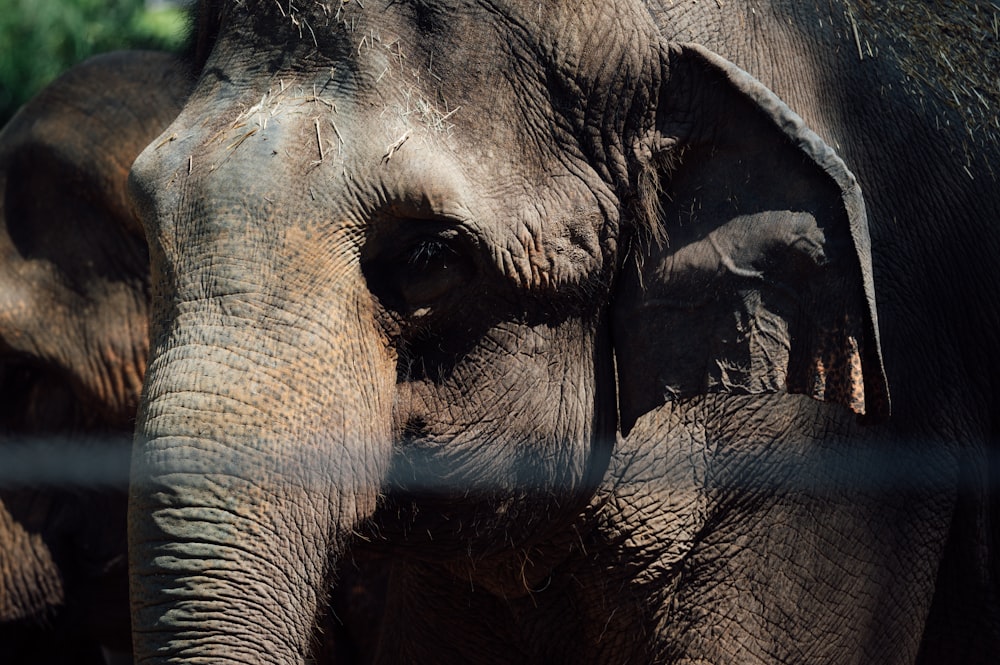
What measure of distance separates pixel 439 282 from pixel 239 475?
38 cm

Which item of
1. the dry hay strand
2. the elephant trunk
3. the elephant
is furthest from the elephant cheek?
the elephant

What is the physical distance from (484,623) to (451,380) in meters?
0.69

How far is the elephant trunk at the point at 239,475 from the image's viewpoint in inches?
60.4

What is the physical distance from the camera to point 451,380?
6.07 feet

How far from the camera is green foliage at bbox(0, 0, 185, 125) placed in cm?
534

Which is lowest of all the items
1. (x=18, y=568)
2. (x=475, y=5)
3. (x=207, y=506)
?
(x=18, y=568)

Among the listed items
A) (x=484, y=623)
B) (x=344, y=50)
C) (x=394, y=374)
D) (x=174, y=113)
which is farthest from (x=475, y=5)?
(x=174, y=113)

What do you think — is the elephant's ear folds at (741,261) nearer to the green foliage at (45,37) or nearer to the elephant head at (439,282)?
the elephant head at (439,282)

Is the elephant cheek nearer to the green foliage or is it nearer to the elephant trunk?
the elephant trunk

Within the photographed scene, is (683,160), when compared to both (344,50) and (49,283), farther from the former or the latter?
(49,283)

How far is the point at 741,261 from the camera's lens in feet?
6.21

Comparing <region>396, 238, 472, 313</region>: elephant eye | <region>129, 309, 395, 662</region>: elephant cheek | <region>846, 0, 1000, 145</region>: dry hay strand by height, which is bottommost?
<region>129, 309, 395, 662</region>: elephant cheek

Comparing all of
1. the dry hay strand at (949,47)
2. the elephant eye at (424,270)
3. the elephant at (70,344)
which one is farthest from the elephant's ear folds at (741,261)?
the elephant at (70,344)

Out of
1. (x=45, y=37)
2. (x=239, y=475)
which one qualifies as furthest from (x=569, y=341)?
(x=45, y=37)
